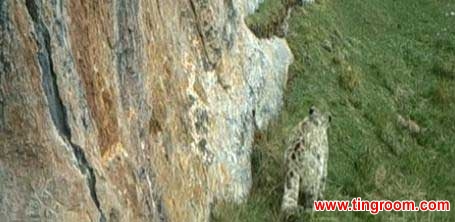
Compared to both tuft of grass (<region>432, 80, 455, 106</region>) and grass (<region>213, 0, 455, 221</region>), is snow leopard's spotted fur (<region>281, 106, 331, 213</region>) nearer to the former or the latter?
grass (<region>213, 0, 455, 221</region>)

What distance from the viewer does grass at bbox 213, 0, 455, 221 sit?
13344mm

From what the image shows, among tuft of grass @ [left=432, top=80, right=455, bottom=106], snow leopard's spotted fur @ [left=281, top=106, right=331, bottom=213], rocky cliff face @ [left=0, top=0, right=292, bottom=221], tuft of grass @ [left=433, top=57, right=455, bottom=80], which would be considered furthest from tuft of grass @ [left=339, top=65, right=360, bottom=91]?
rocky cliff face @ [left=0, top=0, right=292, bottom=221]

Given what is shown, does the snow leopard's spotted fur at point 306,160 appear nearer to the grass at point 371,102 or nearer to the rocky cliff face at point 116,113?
the grass at point 371,102

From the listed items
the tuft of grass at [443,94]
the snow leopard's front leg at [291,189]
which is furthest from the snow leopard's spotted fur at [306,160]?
the tuft of grass at [443,94]

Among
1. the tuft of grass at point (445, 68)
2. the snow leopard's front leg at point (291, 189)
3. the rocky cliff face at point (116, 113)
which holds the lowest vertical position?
the snow leopard's front leg at point (291, 189)

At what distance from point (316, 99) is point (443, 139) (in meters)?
2.06

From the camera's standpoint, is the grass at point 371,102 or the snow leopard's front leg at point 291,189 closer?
the snow leopard's front leg at point 291,189

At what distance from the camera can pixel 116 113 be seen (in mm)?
8945

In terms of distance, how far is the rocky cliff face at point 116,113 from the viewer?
791 cm

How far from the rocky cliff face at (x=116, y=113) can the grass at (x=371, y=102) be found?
835 millimetres

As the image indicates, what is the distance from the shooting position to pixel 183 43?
38.7ft

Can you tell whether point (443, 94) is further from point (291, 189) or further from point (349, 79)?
point (291, 189)

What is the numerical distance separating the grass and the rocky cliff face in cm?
84

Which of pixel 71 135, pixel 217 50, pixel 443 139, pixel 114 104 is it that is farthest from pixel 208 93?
pixel 443 139
